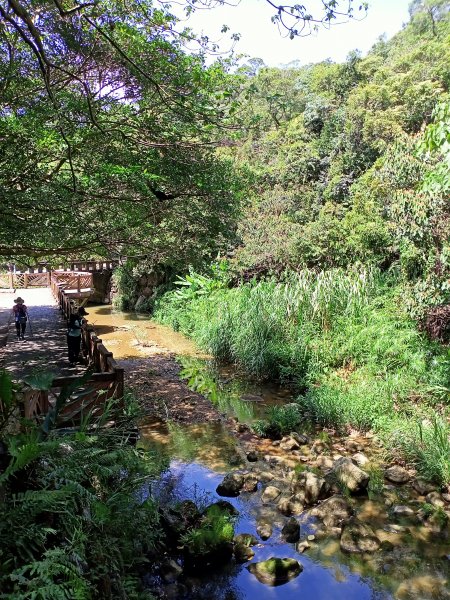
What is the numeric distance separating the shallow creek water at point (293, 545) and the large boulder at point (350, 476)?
0.59 feet

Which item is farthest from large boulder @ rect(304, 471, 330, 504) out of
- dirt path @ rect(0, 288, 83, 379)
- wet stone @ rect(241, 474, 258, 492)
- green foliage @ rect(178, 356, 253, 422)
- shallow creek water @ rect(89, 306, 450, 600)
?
dirt path @ rect(0, 288, 83, 379)

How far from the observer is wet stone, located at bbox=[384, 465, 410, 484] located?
6969 mm

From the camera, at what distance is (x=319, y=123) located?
23.5 metres

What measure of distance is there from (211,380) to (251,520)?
6.76 m

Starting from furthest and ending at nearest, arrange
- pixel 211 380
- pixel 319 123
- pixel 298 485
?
pixel 319 123 → pixel 211 380 → pixel 298 485

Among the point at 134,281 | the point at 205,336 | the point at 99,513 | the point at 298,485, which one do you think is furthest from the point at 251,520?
the point at 134,281

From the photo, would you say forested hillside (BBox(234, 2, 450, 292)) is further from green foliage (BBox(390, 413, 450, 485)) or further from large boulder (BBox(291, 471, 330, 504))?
large boulder (BBox(291, 471, 330, 504))

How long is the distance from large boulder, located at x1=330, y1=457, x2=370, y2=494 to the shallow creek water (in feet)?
0.59

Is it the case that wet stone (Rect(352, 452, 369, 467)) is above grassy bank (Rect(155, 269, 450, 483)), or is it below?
below

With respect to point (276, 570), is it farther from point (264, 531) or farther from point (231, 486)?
point (231, 486)

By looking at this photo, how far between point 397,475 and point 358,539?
179 cm

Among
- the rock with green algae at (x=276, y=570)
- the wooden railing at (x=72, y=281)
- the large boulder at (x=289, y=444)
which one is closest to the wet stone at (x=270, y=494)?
the rock with green algae at (x=276, y=570)

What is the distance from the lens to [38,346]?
11812 millimetres

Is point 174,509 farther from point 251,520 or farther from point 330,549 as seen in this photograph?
point 330,549
